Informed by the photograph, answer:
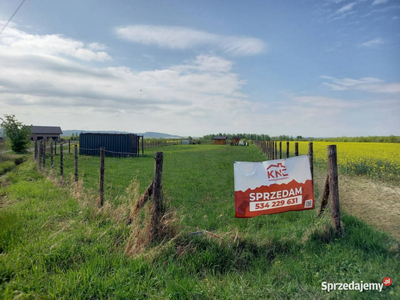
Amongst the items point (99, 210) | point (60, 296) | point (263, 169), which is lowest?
point (60, 296)

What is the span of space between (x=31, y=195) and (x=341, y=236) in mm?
8083

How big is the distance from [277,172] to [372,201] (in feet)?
17.2

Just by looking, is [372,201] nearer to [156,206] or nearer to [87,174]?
[156,206]

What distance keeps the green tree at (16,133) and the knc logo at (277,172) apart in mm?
32853

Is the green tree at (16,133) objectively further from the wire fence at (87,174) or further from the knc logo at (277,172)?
the knc logo at (277,172)

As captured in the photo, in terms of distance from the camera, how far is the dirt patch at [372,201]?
6.19 m

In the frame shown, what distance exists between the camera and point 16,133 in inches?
1169

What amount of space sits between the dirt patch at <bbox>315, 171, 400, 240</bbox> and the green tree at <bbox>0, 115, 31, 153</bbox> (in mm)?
30990

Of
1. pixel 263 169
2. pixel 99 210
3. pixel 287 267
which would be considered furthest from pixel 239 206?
pixel 99 210

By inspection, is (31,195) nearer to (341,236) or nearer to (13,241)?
(13,241)

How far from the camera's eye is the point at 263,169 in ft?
16.1

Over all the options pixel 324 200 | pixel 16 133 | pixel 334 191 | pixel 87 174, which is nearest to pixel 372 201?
pixel 324 200

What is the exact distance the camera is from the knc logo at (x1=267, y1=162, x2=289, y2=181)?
194 inches

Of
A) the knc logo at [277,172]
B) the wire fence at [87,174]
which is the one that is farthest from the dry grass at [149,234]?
the knc logo at [277,172]
